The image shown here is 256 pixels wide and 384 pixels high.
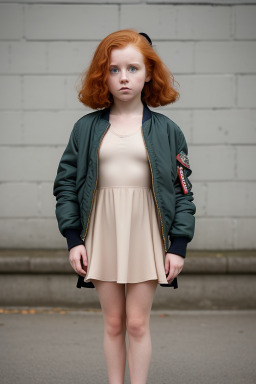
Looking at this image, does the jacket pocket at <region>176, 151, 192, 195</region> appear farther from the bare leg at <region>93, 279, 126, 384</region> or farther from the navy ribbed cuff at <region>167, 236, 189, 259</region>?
the bare leg at <region>93, 279, 126, 384</region>

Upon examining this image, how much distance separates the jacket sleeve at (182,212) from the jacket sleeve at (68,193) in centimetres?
43

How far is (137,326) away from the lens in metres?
2.69

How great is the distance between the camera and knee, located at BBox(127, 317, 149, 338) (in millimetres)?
2688

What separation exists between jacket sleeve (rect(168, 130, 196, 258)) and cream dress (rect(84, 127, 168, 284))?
0.30 ft

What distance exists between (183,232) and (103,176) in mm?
436

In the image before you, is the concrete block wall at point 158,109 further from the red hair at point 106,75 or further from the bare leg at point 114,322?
the bare leg at point 114,322

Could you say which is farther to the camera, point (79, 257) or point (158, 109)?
point (158, 109)

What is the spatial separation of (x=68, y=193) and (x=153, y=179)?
0.40m

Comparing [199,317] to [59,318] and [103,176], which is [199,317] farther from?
[103,176]

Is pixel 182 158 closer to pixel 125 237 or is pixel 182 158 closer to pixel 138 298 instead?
pixel 125 237

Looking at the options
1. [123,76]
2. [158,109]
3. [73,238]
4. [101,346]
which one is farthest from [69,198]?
[158,109]

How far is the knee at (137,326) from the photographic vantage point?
2688mm

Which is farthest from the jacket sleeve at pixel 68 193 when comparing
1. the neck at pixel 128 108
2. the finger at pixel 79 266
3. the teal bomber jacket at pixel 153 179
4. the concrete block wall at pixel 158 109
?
the concrete block wall at pixel 158 109

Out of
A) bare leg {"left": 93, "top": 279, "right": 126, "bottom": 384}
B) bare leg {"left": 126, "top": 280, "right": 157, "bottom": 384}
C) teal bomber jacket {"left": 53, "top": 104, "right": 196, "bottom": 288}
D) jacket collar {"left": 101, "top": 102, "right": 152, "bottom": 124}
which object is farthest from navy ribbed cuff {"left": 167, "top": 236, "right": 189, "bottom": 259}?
jacket collar {"left": 101, "top": 102, "right": 152, "bottom": 124}
